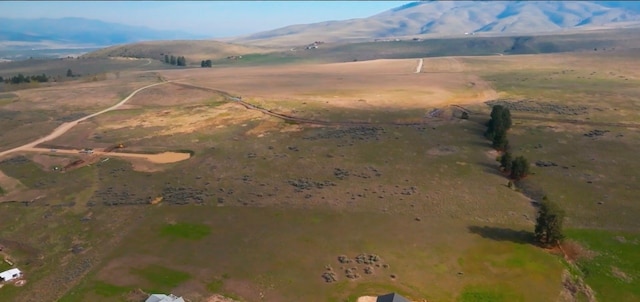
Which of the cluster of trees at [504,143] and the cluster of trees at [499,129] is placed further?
the cluster of trees at [499,129]

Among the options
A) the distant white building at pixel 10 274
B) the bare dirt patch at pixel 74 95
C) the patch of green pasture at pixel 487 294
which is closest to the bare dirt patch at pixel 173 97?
the bare dirt patch at pixel 74 95

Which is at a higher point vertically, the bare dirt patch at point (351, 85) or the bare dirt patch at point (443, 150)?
the bare dirt patch at point (351, 85)

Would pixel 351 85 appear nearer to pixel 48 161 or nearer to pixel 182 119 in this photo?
pixel 182 119

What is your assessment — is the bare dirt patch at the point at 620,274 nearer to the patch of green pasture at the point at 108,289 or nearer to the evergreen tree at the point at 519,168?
the evergreen tree at the point at 519,168

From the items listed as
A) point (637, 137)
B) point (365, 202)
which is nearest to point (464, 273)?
point (365, 202)

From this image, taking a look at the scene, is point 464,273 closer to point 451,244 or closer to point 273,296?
point 451,244

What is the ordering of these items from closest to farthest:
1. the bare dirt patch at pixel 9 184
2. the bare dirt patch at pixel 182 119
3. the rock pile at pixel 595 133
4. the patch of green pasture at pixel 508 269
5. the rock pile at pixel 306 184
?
1. the patch of green pasture at pixel 508 269
2. the rock pile at pixel 306 184
3. the bare dirt patch at pixel 9 184
4. the rock pile at pixel 595 133
5. the bare dirt patch at pixel 182 119
